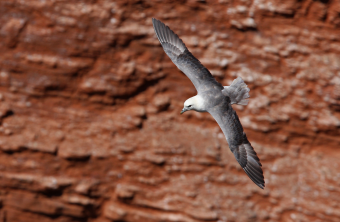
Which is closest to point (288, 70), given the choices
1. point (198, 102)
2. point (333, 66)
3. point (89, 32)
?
point (333, 66)

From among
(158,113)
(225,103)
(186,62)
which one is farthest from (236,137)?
(158,113)

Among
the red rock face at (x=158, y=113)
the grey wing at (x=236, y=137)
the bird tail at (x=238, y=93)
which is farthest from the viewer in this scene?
the red rock face at (x=158, y=113)

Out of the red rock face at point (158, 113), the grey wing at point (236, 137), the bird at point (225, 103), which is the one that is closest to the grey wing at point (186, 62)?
the bird at point (225, 103)

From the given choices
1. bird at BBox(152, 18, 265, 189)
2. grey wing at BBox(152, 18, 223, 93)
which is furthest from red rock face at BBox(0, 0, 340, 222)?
bird at BBox(152, 18, 265, 189)

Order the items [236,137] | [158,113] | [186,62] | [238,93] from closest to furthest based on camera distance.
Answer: [236,137] < [238,93] < [186,62] < [158,113]

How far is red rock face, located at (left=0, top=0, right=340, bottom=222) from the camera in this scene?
603 cm

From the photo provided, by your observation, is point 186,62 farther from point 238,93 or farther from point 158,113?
point 158,113

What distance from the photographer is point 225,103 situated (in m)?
4.74

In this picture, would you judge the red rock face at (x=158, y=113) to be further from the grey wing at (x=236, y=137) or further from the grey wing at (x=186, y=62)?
the grey wing at (x=236, y=137)

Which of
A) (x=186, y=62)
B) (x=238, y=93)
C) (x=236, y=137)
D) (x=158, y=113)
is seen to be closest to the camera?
(x=236, y=137)

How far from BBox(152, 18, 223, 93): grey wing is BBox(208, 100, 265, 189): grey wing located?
32 cm

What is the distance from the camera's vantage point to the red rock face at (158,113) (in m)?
6.03

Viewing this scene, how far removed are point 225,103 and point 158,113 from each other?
1974 mm

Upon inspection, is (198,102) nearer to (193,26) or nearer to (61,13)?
(193,26)
